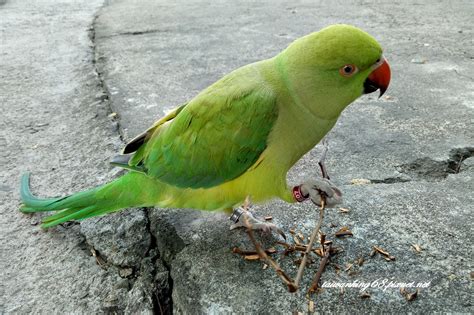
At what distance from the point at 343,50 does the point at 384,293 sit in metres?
0.84

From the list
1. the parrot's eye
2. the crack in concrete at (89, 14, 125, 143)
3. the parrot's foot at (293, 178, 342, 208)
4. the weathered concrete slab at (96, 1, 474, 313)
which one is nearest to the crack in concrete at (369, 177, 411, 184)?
the weathered concrete slab at (96, 1, 474, 313)

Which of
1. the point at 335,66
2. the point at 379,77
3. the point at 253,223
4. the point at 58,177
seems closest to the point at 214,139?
the point at 253,223

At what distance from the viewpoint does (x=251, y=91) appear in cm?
153

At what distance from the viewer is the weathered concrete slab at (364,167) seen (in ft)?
4.58

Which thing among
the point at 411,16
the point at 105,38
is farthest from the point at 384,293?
the point at 411,16

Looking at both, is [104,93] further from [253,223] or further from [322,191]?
[322,191]

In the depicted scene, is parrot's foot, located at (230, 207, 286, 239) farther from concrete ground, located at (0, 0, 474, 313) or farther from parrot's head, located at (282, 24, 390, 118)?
parrot's head, located at (282, 24, 390, 118)

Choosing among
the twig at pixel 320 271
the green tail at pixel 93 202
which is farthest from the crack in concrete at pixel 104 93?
the twig at pixel 320 271

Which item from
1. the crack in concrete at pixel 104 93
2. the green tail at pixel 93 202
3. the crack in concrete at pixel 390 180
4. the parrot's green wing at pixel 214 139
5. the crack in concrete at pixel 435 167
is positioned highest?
the parrot's green wing at pixel 214 139

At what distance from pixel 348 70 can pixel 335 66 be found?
5 cm

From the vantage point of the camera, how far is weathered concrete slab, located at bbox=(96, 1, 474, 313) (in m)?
1.40

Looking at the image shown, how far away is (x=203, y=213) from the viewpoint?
1.83 m

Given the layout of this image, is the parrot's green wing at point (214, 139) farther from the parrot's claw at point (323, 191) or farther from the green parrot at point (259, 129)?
the parrot's claw at point (323, 191)

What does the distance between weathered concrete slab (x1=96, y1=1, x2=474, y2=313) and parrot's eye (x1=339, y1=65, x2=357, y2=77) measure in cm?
59
